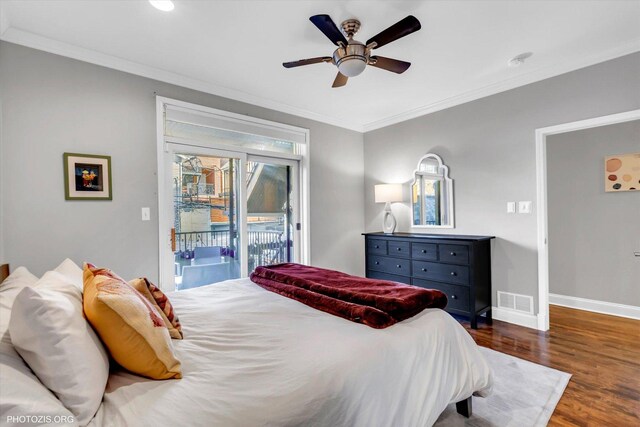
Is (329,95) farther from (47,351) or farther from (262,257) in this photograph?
(47,351)

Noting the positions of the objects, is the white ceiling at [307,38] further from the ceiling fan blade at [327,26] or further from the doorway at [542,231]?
the doorway at [542,231]

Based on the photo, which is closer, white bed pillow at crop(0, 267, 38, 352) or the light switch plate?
white bed pillow at crop(0, 267, 38, 352)

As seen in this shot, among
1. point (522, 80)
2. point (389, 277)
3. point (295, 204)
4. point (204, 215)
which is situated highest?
point (522, 80)

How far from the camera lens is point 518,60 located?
9.18 feet

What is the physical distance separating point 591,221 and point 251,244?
4351 millimetres

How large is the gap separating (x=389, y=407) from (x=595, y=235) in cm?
403

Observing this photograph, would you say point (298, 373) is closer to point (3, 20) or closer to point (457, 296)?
point (457, 296)

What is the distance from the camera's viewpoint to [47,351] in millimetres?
849

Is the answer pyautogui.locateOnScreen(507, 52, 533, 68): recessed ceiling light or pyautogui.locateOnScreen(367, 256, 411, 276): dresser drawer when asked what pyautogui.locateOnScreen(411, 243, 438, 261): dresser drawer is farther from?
pyautogui.locateOnScreen(507, 52, 533, 68): recessed ceiling light

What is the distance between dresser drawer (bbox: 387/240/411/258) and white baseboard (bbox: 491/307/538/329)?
1.16 metres

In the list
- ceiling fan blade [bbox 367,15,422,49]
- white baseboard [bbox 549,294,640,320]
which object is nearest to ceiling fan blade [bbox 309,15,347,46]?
ceiling fan blade [bbox 367,15,422,49]

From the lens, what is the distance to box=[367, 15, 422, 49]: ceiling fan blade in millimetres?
1776

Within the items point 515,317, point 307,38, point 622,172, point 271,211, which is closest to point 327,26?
point 307,38

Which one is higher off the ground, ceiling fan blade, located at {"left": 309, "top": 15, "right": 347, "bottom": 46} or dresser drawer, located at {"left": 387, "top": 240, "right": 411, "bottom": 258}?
ceiling fan blade, located at {"left": 309, "top": 15, "right": 347, "bottom": 46}
